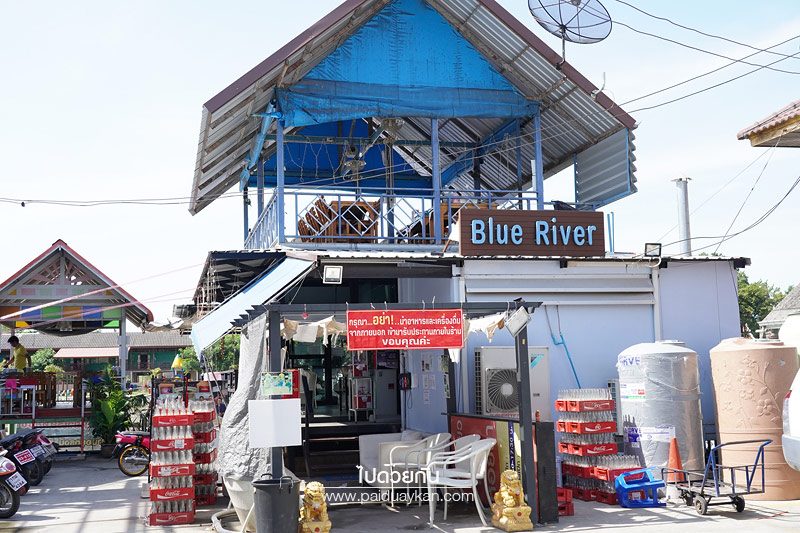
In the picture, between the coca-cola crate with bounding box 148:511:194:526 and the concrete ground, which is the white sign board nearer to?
the concrete ground

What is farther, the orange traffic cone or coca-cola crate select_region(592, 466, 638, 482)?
the orange traffic cone

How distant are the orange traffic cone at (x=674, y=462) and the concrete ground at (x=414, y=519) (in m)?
0.70

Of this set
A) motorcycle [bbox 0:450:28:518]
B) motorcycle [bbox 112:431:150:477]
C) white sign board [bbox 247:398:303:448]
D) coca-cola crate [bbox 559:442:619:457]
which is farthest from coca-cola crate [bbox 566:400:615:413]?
motorcycle [bbox 112:431:150:477]

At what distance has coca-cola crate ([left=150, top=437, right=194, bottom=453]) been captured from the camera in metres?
11.1

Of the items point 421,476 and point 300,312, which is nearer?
point 300,312

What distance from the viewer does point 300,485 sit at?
30.6ft

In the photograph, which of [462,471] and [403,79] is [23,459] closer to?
[462,471]

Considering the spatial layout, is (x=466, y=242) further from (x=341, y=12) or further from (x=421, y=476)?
(x=341, y=12)

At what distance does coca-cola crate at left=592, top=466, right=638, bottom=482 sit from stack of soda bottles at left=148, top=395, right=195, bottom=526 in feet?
18.7

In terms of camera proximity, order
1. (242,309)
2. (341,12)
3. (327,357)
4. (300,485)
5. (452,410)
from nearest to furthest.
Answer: (300,485) → (242,309) → (452,410) → (341,12) → (327,357)

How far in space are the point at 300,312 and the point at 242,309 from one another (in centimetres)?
197

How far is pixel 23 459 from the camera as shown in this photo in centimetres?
1366

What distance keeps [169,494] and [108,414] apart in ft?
29.5

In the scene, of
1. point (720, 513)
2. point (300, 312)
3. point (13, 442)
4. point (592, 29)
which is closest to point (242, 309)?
point (300, 312)
